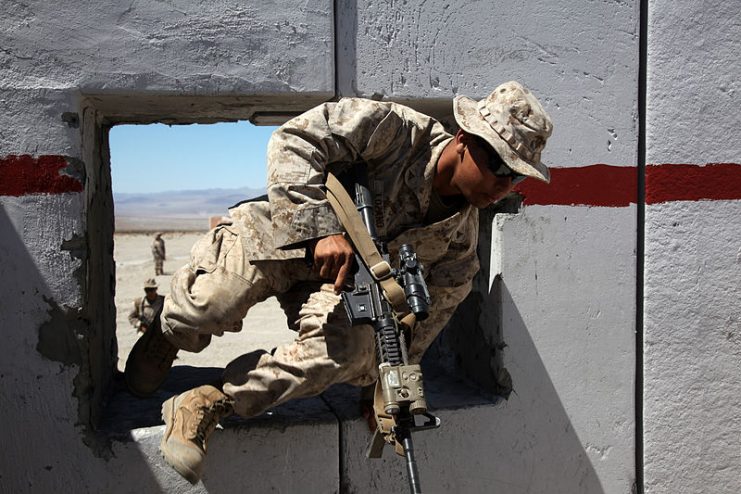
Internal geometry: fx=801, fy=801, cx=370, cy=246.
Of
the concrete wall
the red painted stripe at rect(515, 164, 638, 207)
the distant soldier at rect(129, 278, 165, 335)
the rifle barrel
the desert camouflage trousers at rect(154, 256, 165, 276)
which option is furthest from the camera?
the desert camouflage trousers at rect(154, 256, 165, 276)

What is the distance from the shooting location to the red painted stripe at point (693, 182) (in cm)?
320

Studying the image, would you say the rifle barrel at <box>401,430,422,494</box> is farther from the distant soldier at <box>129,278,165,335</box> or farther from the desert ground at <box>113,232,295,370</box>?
the distant soldier at <box>129,278,165,335</box>

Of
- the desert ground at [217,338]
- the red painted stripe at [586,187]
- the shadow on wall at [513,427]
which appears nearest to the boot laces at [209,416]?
the shadow on wall at [513,427]

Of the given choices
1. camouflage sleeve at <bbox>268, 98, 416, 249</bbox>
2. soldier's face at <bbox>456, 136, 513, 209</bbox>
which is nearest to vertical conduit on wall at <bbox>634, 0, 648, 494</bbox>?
soldier's face at <bbox>456, 136, 513, 209</bbox>

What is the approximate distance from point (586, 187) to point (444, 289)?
75 centimetres

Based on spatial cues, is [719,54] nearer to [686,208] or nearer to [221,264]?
[686,208]

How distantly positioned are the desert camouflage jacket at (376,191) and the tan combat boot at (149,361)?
0.68m

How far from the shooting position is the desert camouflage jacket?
97.7 inches

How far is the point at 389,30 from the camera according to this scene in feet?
9.77

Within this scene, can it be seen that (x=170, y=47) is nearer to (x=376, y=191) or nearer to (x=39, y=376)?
(x=376, y=191)

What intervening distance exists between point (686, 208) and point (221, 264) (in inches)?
72.9

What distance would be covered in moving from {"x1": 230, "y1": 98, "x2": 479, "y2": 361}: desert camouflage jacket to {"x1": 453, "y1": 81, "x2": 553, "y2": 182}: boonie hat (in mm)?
224

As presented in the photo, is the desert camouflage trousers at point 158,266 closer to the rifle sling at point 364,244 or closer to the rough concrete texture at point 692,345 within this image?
the rough concrete texture at point 692,345

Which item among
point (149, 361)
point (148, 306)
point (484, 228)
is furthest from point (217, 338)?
point (484, 228)
